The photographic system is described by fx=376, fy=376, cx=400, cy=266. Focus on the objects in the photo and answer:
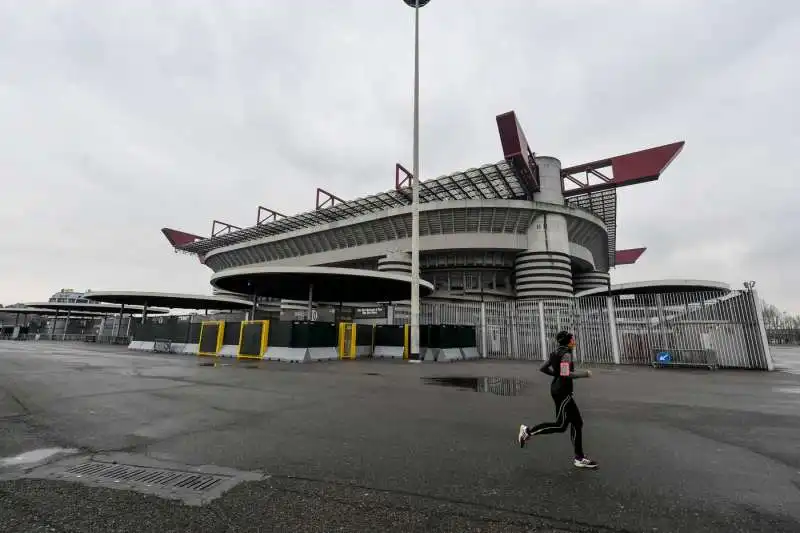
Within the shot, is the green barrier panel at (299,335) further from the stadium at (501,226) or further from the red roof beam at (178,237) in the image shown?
the red roof beam at (178,237)

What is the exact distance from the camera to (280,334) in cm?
1922

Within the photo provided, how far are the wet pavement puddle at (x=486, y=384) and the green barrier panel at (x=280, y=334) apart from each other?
9.19 meters

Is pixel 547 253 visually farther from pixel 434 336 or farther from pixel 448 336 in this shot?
pixel 434 336

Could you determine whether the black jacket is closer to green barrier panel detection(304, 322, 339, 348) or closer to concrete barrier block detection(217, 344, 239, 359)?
green barrier panel detection(304, 322, 339, 348)

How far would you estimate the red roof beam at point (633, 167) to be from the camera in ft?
124

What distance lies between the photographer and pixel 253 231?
6569 cm

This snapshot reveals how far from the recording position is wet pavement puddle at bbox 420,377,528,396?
9.73 metres

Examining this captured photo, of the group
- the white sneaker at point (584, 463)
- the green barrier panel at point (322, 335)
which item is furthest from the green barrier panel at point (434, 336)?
the white sneaker at point (584, 463)

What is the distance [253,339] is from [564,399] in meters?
18.5

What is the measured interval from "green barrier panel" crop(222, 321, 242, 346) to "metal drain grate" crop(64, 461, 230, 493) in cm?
1797

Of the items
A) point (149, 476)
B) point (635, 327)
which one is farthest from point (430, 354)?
point (149, 476)

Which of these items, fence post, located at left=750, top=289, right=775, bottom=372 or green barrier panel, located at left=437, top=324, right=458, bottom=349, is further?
green barrier panel, located at left=437, top=324, right=458, bottom=349

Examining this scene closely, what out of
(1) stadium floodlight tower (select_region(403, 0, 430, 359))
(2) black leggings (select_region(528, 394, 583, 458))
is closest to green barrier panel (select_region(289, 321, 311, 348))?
(1) stadium floodlight tower (select_region(403, 0, 430, 359))

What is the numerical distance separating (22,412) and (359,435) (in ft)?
19.5
